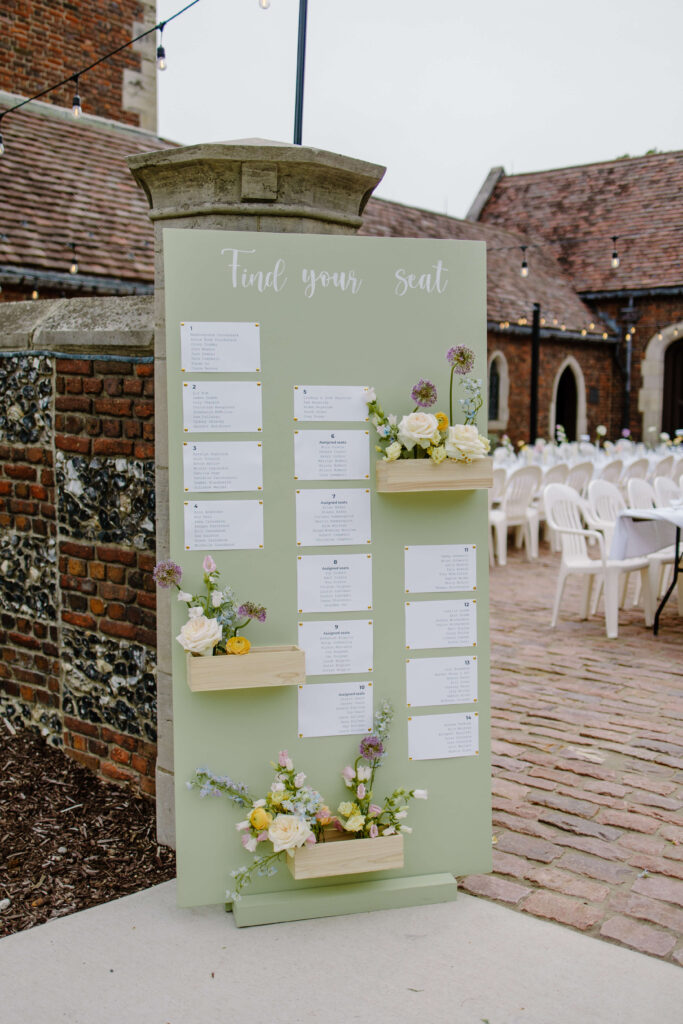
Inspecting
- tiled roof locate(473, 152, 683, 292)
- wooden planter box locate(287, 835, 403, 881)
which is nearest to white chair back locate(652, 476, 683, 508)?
wooden planter box locate(287, 835, 403, 881)

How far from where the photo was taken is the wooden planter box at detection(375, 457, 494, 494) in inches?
116

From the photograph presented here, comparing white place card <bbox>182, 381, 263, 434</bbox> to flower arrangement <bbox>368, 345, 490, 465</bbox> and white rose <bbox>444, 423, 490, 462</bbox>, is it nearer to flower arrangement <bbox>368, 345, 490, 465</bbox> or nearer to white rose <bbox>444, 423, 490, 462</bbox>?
flower arrangement <bbox>368, 345, 490, 465</bbox>

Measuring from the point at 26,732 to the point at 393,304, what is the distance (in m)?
2.69

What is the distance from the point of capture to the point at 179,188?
325cm

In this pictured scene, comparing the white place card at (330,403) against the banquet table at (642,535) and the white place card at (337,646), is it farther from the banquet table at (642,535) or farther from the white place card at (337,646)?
the banquet table at (642,535)

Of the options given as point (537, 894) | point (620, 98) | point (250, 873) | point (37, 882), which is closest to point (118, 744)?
point (37, 882)

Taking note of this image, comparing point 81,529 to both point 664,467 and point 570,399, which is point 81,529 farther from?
point 570,399

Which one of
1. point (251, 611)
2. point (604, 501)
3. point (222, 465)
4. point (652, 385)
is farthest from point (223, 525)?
point (652, 385)

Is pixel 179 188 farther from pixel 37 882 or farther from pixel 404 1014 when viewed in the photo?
pixel 404 1014

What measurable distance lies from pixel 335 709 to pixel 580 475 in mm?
8420

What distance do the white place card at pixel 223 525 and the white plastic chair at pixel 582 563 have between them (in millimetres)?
4309

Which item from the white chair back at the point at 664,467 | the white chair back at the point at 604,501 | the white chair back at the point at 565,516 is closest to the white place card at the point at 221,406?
the white chair back at the point at 565,516

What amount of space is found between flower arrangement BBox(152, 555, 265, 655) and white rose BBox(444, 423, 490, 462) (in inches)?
30.0

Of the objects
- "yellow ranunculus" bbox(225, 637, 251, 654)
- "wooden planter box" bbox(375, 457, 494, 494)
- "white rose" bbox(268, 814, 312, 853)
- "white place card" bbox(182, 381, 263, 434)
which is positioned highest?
"white place card" bbox(182, 381, 263, 434)
